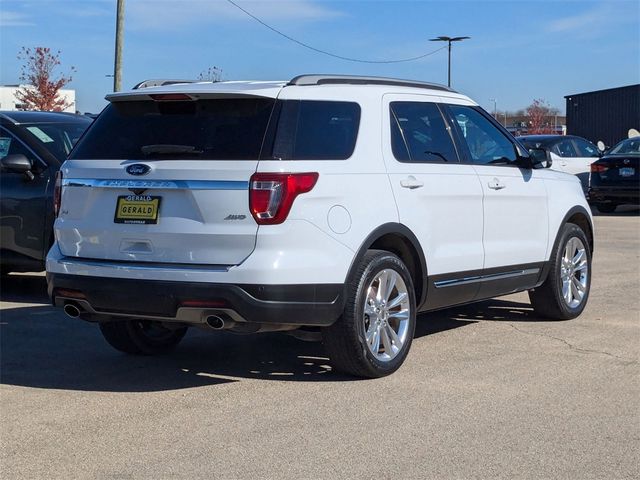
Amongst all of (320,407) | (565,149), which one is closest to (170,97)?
(320,407)

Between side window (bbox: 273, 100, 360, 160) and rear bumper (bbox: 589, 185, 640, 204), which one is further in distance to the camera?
rear bumper (bbox: 589, 185, 640, 204)

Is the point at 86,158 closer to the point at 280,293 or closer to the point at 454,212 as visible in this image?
the point at 280,293

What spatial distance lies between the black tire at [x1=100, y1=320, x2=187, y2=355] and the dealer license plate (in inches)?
47.8

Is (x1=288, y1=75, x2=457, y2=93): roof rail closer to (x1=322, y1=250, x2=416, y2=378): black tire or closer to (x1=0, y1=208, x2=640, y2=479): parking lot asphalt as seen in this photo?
(x1=322, y1=250, x2=416, y2=378): black tire

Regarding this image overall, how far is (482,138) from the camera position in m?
7.62

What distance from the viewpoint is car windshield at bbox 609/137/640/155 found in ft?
68.6

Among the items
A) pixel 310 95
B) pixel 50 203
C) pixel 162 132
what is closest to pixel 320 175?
pixel 310 95

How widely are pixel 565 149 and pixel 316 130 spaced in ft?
57.1

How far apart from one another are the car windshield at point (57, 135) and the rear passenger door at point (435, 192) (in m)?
3.99

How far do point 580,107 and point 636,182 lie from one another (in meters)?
24.5

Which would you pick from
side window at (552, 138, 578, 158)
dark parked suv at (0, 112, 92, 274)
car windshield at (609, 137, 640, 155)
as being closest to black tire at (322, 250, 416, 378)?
dark parked suv at (0, 112, 92, 274)

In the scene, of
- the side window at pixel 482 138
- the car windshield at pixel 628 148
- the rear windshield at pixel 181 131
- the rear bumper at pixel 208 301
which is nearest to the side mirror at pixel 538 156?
the side window at pixel 482 138

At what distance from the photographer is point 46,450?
16.2 ft

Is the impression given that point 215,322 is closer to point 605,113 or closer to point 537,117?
point 605,113
